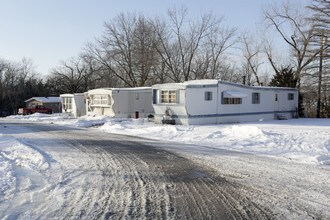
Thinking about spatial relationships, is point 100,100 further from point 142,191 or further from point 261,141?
point 142,191

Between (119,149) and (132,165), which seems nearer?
(132,165)

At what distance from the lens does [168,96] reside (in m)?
24.9

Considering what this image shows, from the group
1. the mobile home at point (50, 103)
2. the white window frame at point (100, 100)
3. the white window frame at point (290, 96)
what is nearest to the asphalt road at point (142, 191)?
the white window frame at point (100, 100)

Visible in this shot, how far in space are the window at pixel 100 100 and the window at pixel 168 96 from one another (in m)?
7.54

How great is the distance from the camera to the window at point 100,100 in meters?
31.3

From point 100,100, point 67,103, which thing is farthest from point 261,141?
point 67,103

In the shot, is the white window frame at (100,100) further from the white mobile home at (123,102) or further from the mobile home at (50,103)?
the mobile home at (50,103)

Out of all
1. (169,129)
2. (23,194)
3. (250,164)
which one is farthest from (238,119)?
(23,194)

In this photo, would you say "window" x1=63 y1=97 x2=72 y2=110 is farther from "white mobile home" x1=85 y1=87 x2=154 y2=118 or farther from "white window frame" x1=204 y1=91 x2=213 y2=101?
"white window frame" x1=204 y1=91 x2=213 y2=101

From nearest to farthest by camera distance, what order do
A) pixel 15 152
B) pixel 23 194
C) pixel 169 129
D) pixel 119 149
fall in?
pixel 23 194, pixel 15 152, pixel 119 149, pixel 169 129

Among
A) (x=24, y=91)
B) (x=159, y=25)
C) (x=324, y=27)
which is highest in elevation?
Answer: (x=159, y=25)

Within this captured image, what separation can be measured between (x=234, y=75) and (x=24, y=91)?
39999mm

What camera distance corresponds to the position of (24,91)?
69.3 metres

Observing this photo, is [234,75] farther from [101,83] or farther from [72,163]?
[72,163]
